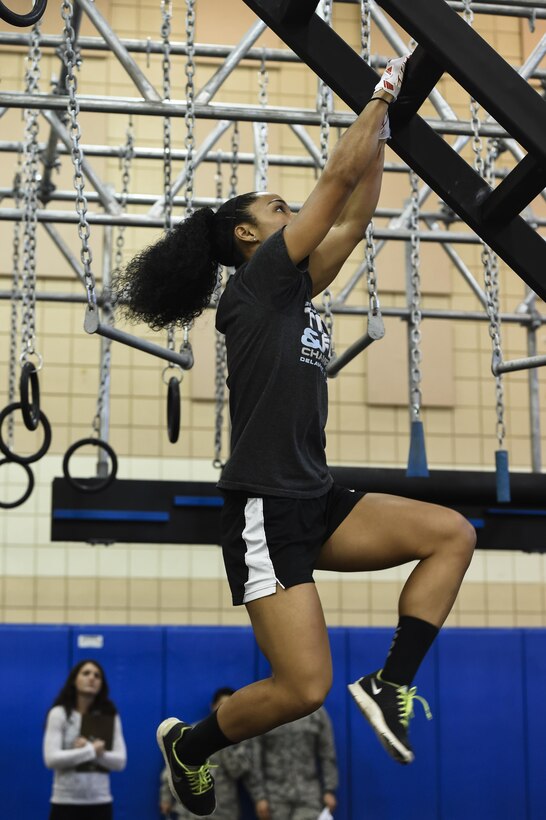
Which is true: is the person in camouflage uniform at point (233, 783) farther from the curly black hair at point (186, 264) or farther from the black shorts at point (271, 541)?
the black shorts at point (271, 541)

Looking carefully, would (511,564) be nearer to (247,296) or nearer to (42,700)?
(42,700)

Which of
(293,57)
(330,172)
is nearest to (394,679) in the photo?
(330,172)

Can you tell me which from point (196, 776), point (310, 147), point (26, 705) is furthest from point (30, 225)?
point (26, 705)

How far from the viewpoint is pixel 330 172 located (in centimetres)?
250

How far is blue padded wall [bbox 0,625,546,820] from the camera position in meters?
6.72

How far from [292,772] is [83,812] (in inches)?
52.9

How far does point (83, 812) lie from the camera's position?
18.1ft

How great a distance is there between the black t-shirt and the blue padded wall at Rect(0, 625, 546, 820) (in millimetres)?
4520

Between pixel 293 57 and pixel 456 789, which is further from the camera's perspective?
pixel 456 789

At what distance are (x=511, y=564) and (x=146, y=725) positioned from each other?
10.1 ft

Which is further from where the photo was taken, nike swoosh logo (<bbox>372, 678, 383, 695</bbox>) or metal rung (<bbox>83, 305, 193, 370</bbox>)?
metal rung (<bbox>83, 305, 193, 370</bbox>)

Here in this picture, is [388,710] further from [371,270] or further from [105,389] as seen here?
[105,389]

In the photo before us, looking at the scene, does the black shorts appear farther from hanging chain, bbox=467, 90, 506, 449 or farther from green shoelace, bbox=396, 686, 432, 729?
hanging chain, bbox=467, 90, 506, 449

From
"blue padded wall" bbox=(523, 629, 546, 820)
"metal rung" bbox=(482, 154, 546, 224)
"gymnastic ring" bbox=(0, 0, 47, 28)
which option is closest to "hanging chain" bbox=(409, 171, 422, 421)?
"metal rung" bbox=(482, 154, 546, 224)
